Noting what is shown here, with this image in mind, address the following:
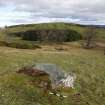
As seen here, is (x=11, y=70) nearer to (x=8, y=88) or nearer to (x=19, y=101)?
(x=8, y=88)

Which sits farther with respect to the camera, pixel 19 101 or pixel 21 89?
pixel 21 89

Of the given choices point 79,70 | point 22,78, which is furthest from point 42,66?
point 79,70

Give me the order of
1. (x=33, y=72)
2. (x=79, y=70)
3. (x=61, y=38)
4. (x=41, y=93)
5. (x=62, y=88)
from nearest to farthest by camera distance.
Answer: (x=41, y=93) → (x=62, y=88) → (x=33, y=72) → (x=79, y=70) → (x=61, y=38)

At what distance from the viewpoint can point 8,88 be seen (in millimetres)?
24703

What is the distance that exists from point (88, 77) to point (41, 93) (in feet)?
33.2

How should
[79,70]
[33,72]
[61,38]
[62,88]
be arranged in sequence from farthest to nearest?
[61,38]
[79,70]
[33,72]
[62,88]

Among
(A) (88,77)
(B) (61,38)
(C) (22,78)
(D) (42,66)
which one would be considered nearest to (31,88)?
(C) (22,78)

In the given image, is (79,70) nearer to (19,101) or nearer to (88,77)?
(88,77)

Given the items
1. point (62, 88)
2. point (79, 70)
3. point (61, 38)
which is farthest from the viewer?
point (61, 38)

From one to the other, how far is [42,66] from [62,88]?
4.79 m

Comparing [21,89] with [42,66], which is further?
[42,66]

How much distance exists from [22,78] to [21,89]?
2.87m

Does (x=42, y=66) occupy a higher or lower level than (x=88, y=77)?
higher

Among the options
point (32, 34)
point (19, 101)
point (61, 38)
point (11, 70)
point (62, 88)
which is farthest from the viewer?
point (32, 34)
